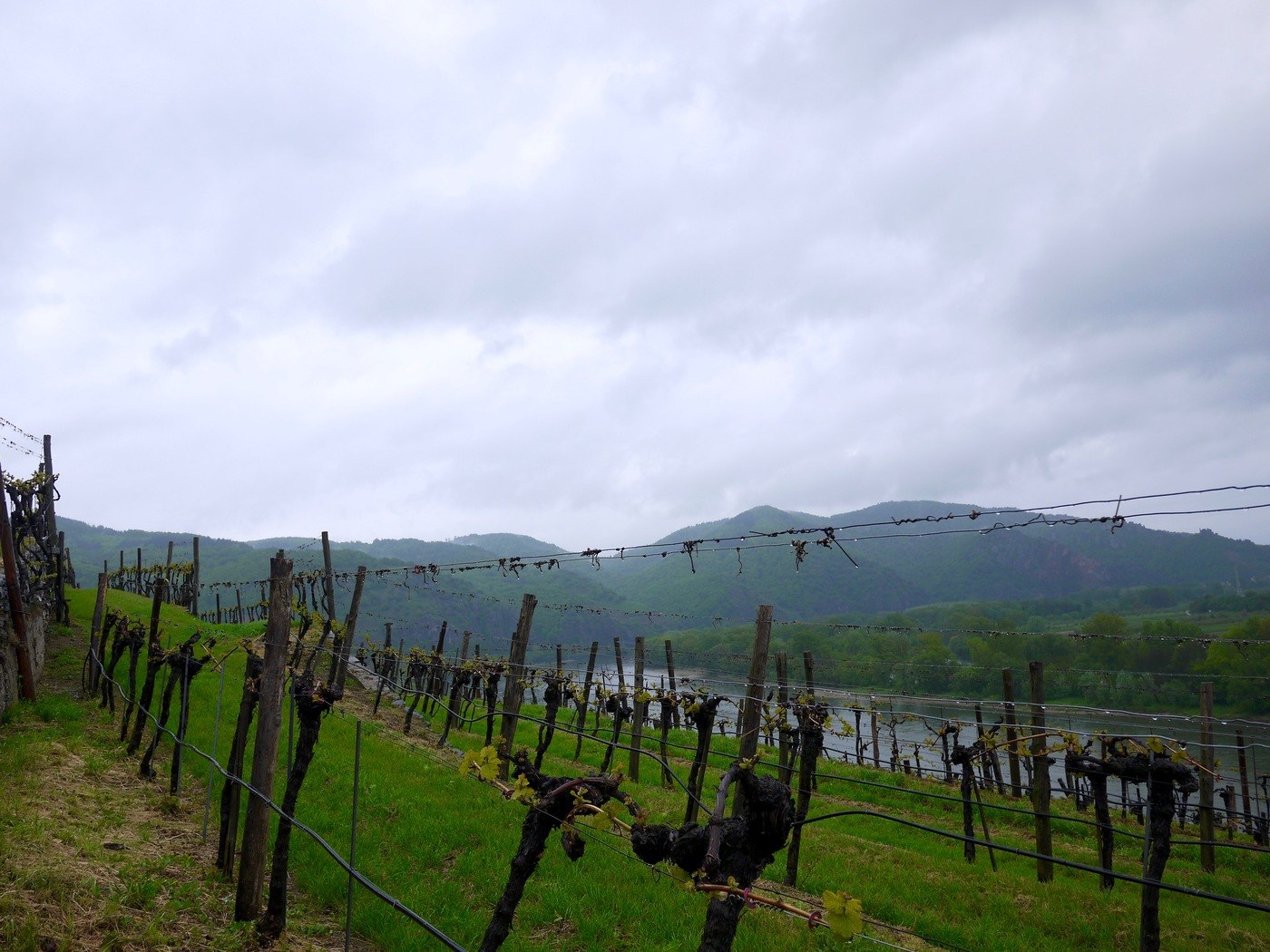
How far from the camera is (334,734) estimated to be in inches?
564

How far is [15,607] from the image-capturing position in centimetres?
1434

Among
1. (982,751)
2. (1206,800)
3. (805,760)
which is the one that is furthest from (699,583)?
(805,760)

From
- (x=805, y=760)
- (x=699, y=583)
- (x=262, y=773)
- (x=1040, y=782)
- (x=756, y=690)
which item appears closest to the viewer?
(x=262, y=773)

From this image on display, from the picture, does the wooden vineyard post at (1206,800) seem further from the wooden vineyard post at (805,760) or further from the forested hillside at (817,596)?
the forested hillside at (817,596)

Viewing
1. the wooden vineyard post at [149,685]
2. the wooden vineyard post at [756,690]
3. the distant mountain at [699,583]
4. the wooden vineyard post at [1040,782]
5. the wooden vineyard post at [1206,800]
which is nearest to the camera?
the wooden vineyard post at [756,690]

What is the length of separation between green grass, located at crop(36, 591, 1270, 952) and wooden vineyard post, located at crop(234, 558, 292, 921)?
34.0 inches

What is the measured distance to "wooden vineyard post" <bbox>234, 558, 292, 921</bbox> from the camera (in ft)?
22.2

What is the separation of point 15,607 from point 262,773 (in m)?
11.4

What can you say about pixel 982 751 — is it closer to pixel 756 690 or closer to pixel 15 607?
pixel 756 690

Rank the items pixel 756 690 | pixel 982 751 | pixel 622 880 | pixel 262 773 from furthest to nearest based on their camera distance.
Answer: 1. pixel 982 751
2. pixel 756 690
3. pixel 622 880
4. pixel 262 773

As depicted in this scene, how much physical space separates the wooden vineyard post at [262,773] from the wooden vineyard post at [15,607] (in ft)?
35.5

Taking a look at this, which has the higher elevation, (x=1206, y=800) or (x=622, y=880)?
(x=622, y=880)

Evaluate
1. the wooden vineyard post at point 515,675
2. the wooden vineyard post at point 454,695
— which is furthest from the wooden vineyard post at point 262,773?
the wooden vineyard post at point 454,695

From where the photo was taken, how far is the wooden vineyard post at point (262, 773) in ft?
22.2
